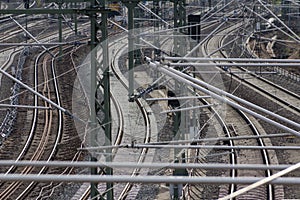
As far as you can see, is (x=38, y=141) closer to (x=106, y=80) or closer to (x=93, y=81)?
(x=93, y=81)

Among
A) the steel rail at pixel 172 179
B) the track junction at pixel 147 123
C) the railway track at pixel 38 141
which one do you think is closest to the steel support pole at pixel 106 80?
the track junction at pixel 147 123

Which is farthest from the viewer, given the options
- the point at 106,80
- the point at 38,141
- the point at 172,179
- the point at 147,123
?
Answer: the point at 147,123

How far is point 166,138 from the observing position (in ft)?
40.1

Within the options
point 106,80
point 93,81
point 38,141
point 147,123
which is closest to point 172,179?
point 106,80

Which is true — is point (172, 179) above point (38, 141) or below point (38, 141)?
above

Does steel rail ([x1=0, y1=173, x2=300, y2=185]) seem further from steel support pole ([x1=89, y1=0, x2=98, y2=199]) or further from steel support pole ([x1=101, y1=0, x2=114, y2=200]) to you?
steel support pole ([x1=89, y1=0, x2=98, y2=199])

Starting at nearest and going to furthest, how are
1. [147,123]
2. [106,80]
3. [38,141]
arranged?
[106,80] → [38,141] → [147,123]

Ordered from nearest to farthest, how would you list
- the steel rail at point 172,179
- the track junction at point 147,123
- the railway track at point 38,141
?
the steel rail at point 172,179 < the track junction at point 147,123 < the railway track at point 38,141

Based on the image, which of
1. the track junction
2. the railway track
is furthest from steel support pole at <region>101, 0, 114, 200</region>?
the railway track

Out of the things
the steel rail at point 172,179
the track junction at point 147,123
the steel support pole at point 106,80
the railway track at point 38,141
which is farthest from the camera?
the railway track at point 38,141

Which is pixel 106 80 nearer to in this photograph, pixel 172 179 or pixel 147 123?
pixel 172 179

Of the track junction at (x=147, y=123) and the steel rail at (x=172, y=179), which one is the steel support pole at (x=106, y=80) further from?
the steel rail at (x=172, y=179)

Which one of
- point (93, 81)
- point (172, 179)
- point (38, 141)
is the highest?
point (172, 179)

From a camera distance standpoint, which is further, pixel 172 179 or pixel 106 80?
pixel 106 80
